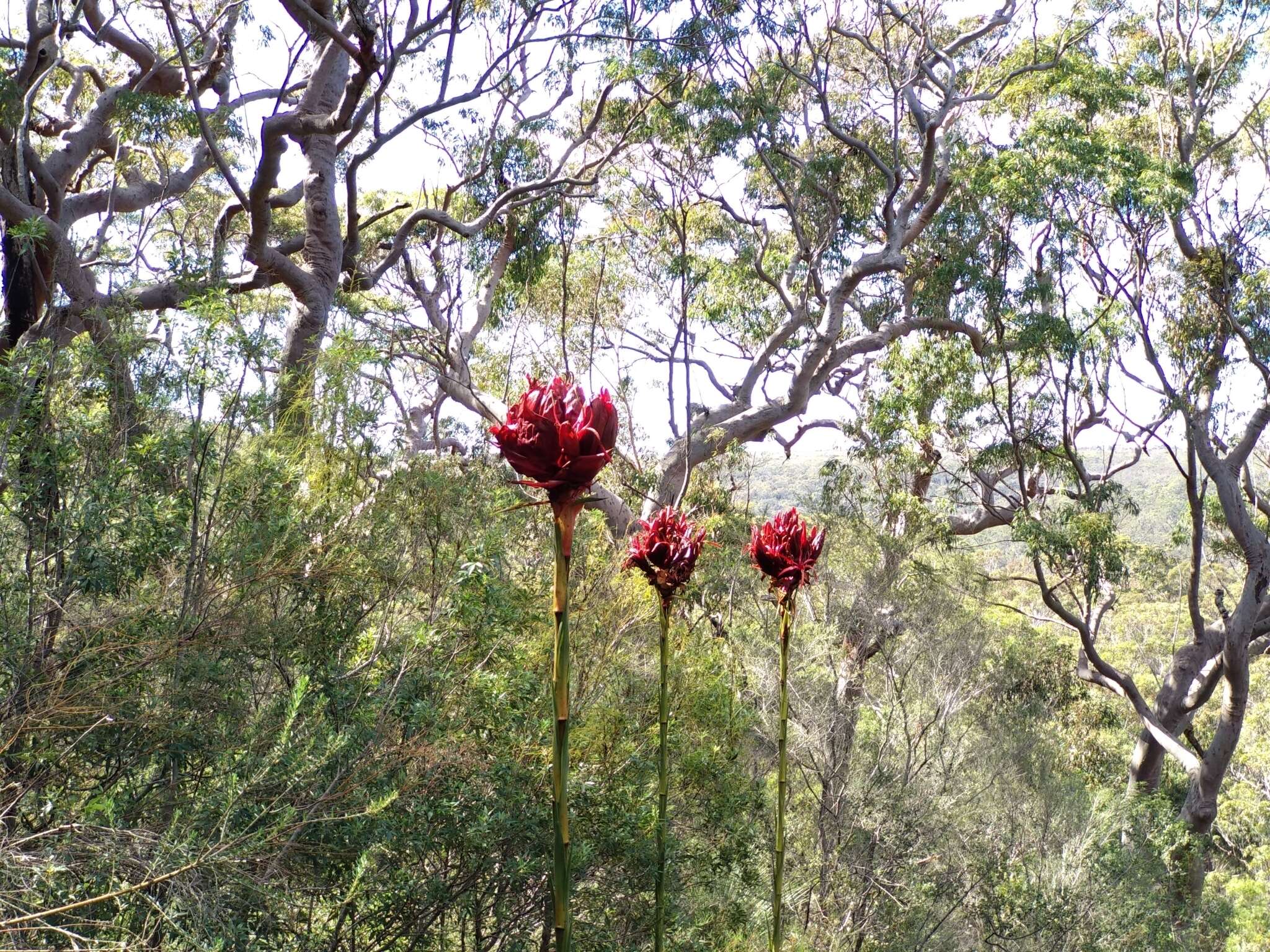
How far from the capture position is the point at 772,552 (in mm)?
2342

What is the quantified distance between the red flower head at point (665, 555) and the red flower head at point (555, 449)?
2.61ft

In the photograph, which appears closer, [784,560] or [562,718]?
[562,718]

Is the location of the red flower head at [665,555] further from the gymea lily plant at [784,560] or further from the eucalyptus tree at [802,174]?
the eucalyptus tree at [802,174]

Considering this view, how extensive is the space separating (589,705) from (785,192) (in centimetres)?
785

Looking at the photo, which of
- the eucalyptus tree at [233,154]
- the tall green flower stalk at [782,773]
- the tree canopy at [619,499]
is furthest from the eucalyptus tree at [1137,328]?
the tall green flower stalk at [782,773]

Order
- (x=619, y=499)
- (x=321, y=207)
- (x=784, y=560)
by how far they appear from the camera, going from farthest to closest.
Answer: (x=619, y=499), (x=321, y=207), (x=784, y=560)

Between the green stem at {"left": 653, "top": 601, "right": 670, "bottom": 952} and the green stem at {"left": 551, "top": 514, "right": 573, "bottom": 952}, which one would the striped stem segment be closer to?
the green stem at {"left": 551, "top": 514, "right": 573, "bottom": 952}

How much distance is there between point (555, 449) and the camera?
51.1 inches

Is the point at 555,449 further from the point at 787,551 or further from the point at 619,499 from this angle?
the point at 619,499

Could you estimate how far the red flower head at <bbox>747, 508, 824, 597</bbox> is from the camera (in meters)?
2.31

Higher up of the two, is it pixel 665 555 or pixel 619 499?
pixel 619 499

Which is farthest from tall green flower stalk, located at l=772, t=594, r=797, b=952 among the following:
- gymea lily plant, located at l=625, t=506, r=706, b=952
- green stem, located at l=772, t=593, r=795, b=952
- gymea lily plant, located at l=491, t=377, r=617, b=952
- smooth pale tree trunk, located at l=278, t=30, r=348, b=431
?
smooth pale tree trunk, located at l=278, t=30, r=348, b=431

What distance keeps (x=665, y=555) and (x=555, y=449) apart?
91 centimetres

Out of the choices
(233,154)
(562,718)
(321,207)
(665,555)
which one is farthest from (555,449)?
(233,154)
